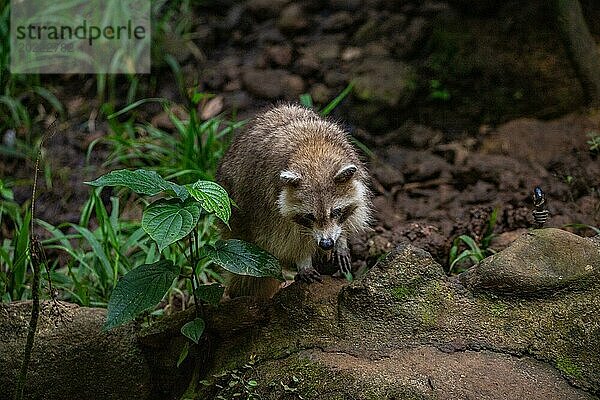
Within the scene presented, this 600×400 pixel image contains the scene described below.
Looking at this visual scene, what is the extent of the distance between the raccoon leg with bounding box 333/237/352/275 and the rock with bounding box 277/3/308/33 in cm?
388

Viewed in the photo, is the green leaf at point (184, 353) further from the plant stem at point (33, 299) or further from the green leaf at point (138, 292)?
the plant stem at point (33, 299)

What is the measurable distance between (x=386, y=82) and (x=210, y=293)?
375cm

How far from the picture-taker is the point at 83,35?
7.70m

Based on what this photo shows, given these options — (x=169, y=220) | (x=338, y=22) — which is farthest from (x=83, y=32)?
(x=169, y=220)

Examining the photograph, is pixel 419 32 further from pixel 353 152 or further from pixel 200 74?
pixel 353 152

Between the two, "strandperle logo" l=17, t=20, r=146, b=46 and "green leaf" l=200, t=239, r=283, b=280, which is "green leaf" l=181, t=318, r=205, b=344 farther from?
"strandperle logo" l=17, t=20, r=146, b=46

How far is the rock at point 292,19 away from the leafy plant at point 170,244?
14.9ft

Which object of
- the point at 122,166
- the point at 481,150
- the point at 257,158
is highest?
the point at 257,158

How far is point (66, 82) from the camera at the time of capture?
791 cm

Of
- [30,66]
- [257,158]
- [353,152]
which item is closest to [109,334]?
[257,158]

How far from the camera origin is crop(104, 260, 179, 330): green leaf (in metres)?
3.63

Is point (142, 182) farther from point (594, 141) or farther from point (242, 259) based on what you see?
point (594, 141)

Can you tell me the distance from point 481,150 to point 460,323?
3.13m

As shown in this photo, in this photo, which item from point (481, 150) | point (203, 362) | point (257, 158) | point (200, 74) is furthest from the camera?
point (200, 74)
